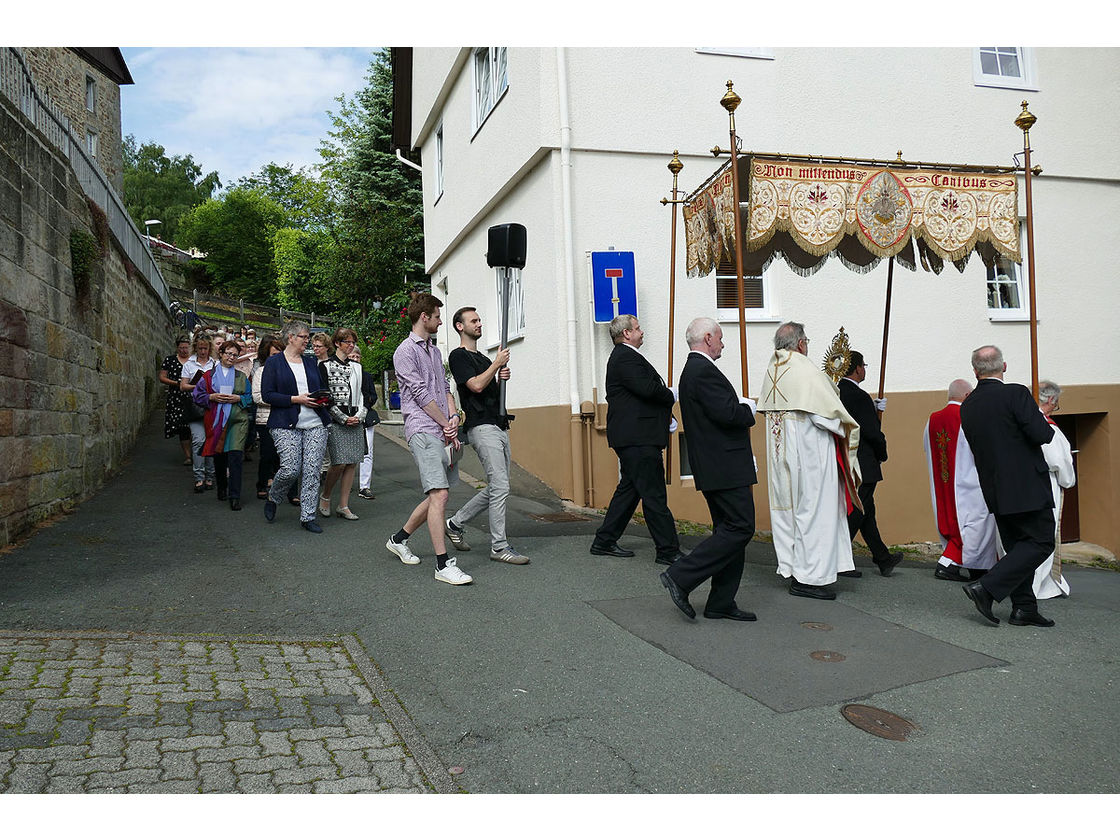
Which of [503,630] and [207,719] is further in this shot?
[503,630]

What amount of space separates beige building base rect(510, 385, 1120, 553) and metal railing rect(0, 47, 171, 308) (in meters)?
6.21

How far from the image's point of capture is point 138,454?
12648 millimetres

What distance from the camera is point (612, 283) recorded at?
10719 mm

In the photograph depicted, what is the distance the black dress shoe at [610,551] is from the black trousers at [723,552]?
1.83 meters

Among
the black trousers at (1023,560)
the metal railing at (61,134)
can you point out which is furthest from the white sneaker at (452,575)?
the metal railing at (61,134)

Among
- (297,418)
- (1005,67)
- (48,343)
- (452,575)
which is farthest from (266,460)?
(1005,67)

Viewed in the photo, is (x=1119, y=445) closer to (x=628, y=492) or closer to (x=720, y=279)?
(x=720, y=279)

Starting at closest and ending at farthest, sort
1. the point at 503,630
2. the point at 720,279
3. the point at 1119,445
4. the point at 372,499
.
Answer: the point at 503,630
the point at 372,499
the point at 720,279
the point at 1119,445

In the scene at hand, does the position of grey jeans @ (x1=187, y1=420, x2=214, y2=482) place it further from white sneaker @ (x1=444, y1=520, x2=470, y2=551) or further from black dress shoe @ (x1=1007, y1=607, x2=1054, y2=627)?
black dress shoe @ (x1=1007, y1=607, x2=1054, y2=627)

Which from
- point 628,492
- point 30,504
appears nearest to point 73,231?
point 30,504

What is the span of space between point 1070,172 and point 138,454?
14492 mm

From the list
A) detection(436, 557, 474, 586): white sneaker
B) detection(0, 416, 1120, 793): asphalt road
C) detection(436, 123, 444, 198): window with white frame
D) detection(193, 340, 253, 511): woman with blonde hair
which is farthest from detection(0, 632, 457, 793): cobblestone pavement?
detection(436, 123, 444, 198): window with white frame

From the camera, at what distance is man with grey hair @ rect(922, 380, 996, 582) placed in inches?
293

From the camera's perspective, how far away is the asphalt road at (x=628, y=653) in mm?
3611
